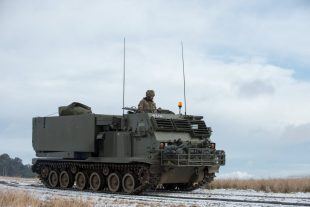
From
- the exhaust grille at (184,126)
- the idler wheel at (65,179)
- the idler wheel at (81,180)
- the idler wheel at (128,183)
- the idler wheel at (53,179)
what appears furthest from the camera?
the idler wheel at (53,179)

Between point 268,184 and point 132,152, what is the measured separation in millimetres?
5287

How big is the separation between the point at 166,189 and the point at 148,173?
3.48 m

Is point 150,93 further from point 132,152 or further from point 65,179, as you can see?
point 65,179

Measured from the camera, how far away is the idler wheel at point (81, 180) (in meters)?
21.6

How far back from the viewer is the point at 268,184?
20406mm

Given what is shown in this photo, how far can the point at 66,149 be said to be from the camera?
2220cm

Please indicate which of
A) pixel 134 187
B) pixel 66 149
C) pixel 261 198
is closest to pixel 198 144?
pixel 134 187

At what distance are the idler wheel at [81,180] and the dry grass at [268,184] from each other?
5.04 meters

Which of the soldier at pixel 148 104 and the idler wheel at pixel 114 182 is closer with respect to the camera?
the idler wheel at pixel 114 182

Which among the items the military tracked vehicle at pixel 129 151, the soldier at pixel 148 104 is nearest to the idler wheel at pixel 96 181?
the military tracked vehicle at pixel 129 151

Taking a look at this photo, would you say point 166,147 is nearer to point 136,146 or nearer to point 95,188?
point 136,146

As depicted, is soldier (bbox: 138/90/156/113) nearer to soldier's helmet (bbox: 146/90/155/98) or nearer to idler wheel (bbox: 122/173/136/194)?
soldier's helmet (bbox: 146/90/155/98)

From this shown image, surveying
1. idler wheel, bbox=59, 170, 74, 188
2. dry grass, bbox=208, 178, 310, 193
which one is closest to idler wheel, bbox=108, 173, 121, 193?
idler wheel, bbox=59, 170, 74, 188

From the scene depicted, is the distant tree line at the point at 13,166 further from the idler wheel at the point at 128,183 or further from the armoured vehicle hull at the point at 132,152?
the idler wheel at the point at 128,183
